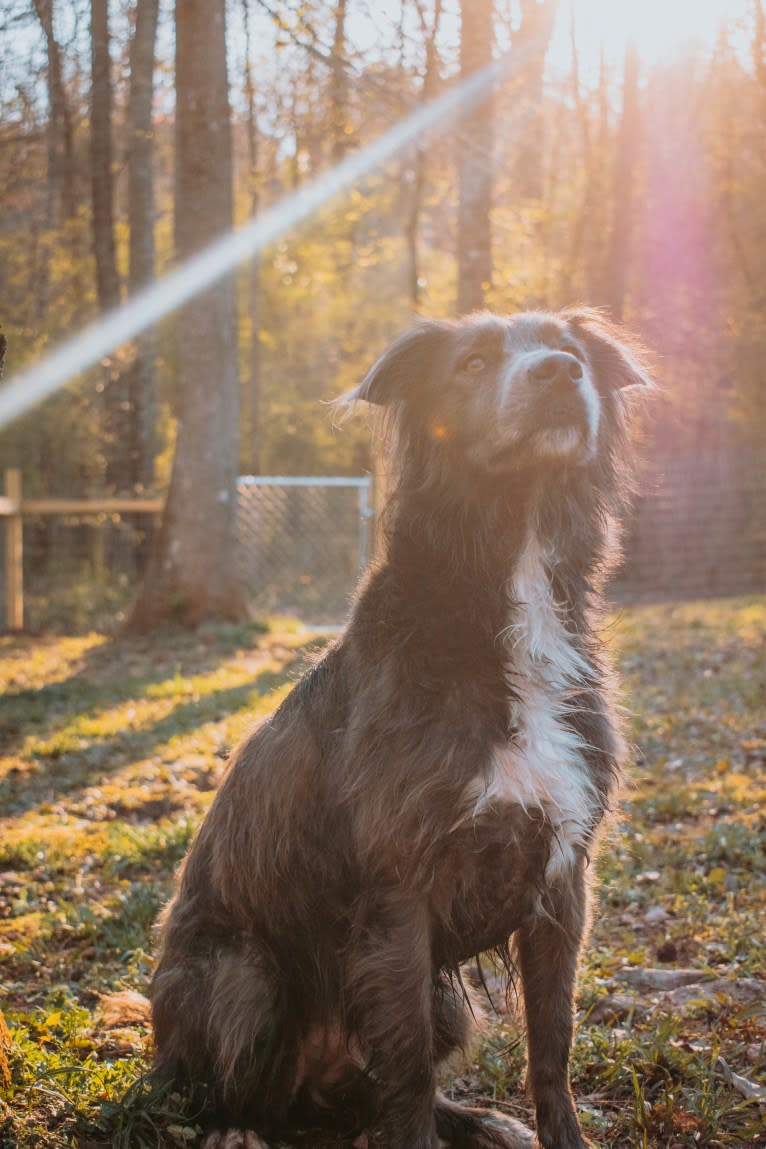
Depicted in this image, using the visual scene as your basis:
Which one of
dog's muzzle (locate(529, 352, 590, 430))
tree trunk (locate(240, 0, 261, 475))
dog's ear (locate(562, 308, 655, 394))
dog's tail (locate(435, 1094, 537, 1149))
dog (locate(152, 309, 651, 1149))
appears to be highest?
tree trunk (locate(240, 0, 261, 475))

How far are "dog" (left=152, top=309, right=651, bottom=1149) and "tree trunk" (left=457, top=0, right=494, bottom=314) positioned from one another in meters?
7.49

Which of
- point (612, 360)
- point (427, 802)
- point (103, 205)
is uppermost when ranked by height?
point (103, 205)

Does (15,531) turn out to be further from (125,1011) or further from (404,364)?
(404,364)

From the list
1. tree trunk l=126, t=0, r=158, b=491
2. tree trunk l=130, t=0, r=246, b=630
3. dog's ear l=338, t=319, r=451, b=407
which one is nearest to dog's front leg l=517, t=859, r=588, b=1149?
dog's ear l=338, t=319, r=451, b=407

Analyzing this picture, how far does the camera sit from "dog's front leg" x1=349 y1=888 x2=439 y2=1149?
2590 millimetres

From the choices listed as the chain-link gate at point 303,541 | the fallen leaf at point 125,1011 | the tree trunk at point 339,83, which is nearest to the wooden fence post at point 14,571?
the chain-link gate at point 303,541

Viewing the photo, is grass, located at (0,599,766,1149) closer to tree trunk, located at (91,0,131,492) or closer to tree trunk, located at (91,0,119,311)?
tree trunk, located at (91,0,131,492)

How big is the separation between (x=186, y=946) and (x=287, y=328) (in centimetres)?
2079

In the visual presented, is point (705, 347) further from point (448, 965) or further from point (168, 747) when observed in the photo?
point (448, 965)

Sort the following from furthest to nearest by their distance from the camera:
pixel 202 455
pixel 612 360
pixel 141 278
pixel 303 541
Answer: pixel 141 278
pixel 303 541
pixel 202 455
pixel 612 360

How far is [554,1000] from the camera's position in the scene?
112 inches

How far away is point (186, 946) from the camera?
9.66 feet

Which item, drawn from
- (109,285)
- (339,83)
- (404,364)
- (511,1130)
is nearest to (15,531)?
(109,285)

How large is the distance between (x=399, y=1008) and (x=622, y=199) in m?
16.1
